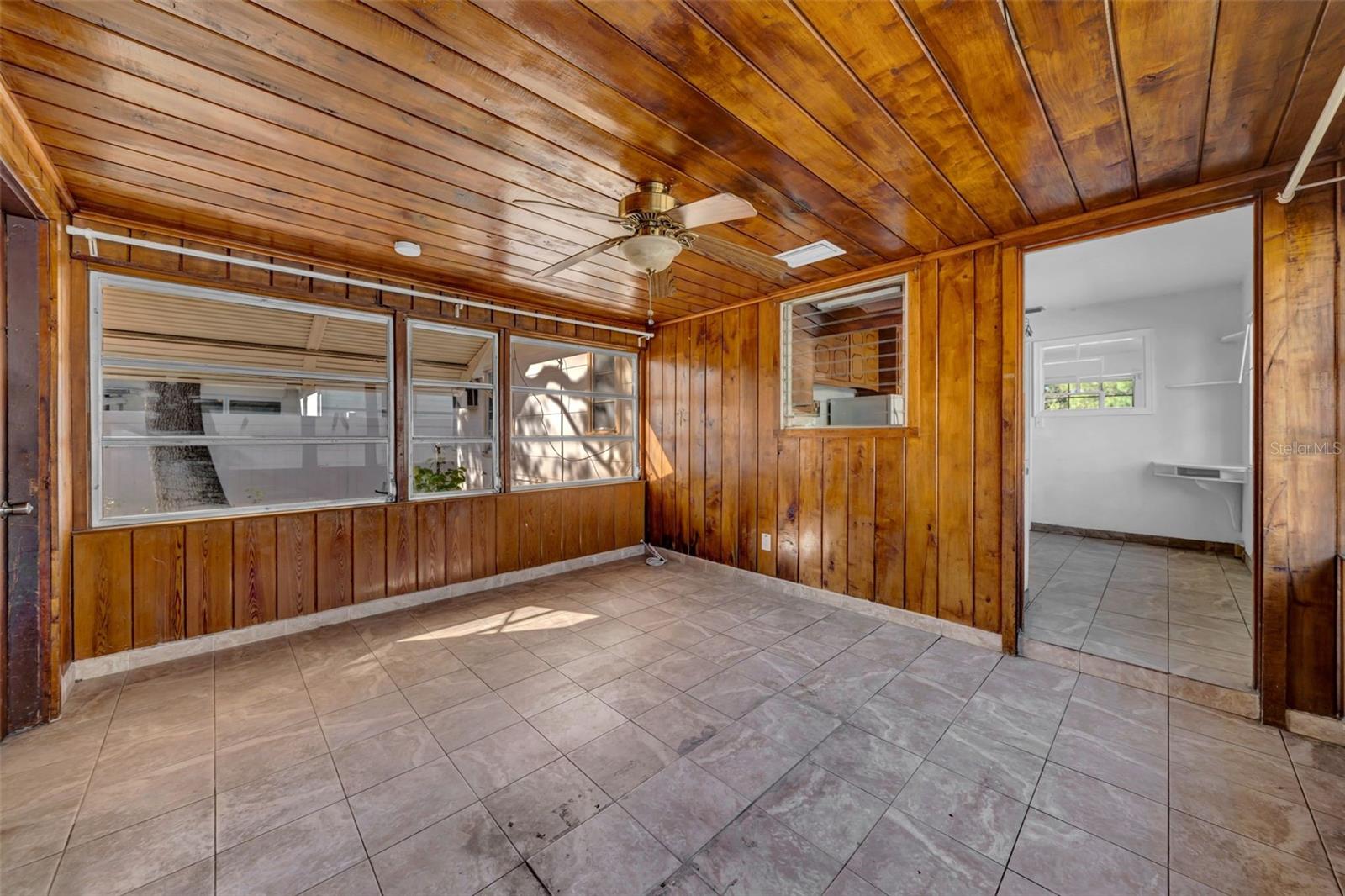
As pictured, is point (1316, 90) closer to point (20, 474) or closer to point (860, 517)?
point (860, 517)

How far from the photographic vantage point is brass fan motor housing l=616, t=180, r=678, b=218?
2.12 m

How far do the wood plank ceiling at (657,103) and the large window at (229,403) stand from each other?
566mm

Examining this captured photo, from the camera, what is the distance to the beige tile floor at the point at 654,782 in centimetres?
144

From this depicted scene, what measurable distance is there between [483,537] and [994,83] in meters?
4.08

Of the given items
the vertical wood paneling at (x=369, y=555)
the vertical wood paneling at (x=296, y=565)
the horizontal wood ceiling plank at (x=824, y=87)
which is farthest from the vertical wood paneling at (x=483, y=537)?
the horizontal wood ceiling plank at (x=824, y=87)

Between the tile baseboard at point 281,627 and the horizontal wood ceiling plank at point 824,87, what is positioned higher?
the horizontal wood ceiling plank at point 824,87

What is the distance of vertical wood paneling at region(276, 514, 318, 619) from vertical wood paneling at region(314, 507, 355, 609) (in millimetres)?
34

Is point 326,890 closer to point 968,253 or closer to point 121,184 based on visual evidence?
point 121,184

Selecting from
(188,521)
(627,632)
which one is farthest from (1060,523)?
(188,521)

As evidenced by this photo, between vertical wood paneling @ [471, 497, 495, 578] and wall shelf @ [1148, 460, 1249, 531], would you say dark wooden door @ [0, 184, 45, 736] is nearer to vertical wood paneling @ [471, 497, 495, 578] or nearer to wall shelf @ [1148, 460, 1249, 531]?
vertical wood paneling @ [471, 497, 495, 578]

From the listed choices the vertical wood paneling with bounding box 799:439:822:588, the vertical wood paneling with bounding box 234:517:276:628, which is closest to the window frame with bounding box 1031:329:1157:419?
the vertical wood paneling with bounding box 799:439:822:588

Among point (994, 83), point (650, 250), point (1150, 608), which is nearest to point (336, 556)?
point (650, 250)

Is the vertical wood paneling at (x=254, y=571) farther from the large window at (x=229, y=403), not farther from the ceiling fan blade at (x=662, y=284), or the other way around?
the ceiling fan blade at (x=662, y=284)

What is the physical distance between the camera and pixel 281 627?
3.13 m
